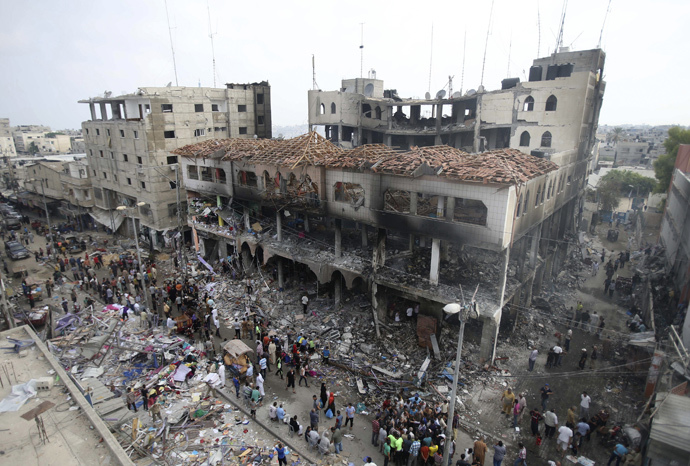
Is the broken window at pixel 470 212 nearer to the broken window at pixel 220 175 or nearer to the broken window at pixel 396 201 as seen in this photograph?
the broken window at pixel 396 201

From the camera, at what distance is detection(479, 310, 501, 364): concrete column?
17.7 meters

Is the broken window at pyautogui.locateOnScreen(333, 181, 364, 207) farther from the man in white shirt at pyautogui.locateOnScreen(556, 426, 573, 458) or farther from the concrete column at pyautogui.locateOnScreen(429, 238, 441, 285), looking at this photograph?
the man in white shirt at pyautogui.locateOnScreen(556, 426, 573, 458)

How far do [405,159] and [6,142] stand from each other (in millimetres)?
108358

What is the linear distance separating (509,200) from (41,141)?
127121 millimetres

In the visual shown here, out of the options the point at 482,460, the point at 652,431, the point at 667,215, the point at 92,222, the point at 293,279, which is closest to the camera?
the point at 652,431

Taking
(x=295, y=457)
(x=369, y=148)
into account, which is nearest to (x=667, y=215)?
(x=369, y=148)

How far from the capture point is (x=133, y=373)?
17938 mm

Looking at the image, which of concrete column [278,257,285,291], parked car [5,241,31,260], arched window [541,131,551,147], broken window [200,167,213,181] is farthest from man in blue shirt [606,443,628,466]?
parked car [5,241,31,260]

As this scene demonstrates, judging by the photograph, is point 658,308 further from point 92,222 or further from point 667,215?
point 92,222

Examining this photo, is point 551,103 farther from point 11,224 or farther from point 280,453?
point 11,224

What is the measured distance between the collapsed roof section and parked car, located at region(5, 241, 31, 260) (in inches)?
804

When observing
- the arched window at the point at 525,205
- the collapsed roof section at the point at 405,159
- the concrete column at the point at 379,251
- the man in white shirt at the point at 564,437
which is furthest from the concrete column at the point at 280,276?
the man in white shirt at the point at 564,437

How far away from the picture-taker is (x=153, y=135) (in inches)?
1377

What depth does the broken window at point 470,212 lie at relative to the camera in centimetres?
2055
